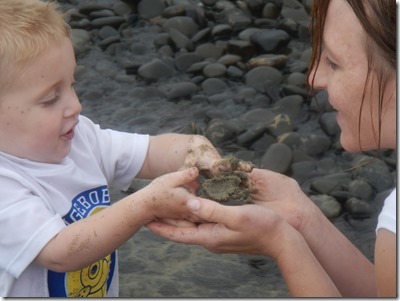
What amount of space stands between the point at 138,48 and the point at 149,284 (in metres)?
2.38

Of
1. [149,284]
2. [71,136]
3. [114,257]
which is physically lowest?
[149,284]

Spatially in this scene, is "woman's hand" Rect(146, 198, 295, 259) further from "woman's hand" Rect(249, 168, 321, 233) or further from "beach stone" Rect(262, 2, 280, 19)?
"beach stone" Rect(262, 2, 280, 19)

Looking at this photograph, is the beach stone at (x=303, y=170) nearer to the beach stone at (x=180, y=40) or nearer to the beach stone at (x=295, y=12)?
the beach stone at (x=180, y=40)

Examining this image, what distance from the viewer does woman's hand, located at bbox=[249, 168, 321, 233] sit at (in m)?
3.13

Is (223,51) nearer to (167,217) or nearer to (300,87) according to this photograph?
(300,87)

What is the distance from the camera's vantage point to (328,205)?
4434 millimetres

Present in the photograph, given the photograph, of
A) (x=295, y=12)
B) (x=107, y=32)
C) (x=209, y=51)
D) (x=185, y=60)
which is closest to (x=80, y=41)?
(x=107, y=32)

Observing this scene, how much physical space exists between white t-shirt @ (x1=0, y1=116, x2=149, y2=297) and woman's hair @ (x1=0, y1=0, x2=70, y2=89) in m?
0.32

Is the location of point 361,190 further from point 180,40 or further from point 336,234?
point 180,40

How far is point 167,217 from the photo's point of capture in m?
2.86

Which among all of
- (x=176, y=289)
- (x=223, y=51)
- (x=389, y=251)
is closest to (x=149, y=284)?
(x=176, y=289)

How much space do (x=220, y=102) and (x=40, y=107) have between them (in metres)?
2.66

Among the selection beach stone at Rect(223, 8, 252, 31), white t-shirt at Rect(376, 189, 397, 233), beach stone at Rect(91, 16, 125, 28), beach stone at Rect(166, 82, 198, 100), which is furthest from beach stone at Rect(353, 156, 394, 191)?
beach stone at Rect(91, 16, 125, 28)

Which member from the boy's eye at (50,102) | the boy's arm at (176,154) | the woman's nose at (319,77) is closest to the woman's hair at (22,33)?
the boy's eye at (50,102)
